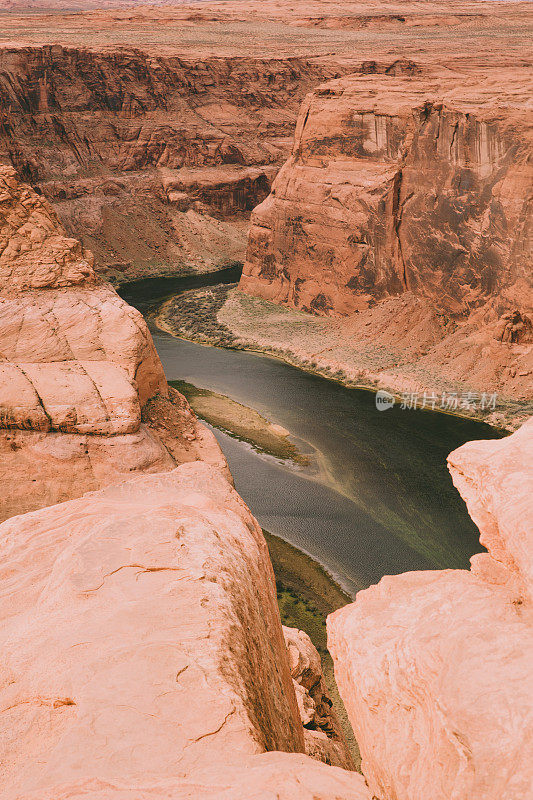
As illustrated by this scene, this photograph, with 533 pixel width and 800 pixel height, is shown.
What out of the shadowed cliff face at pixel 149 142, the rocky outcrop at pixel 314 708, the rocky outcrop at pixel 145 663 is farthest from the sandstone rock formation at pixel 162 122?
the rocky outcrop at pixel 145 663

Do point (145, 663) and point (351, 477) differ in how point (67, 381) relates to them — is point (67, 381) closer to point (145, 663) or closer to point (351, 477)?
point (145, 663)

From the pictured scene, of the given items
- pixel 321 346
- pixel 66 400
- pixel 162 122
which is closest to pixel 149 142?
pixel 162 122

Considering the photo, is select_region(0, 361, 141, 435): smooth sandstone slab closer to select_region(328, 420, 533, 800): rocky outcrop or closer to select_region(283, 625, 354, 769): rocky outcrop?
select_region(283, 625, 354, 769): rocky outcrop

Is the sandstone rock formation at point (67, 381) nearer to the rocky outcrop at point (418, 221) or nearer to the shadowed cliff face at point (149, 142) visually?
the rocky outcrop at point (418, 221)

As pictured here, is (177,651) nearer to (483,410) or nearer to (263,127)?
(483,410)

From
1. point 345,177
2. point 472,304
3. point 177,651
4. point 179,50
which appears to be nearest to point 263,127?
point 179,50
